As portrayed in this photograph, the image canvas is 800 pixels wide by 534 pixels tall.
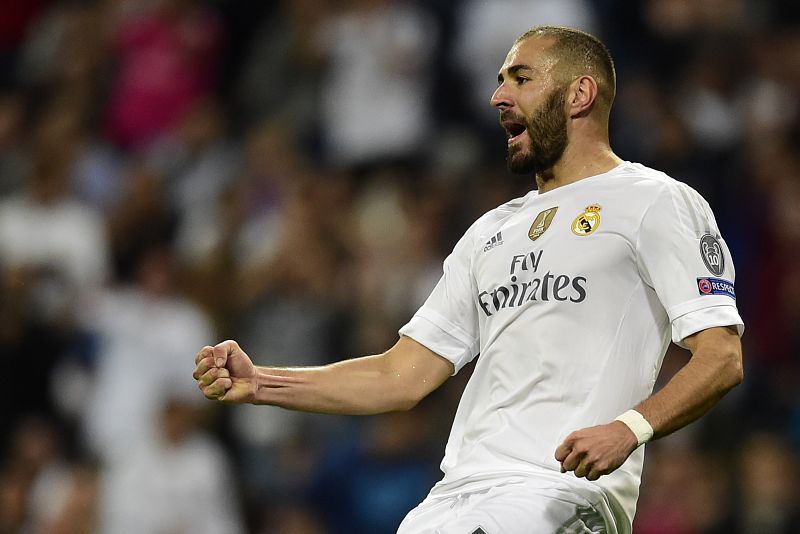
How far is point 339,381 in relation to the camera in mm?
4734

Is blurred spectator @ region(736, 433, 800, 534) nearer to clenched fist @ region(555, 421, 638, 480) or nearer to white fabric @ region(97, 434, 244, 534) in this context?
white fabric @ region(97, 434, 244, 534)

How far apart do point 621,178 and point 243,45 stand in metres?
8.12

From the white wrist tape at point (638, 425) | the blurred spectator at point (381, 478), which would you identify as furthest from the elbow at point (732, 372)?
the blurred spectator at point (381, 478)

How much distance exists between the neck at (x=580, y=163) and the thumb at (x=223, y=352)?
1.14 m

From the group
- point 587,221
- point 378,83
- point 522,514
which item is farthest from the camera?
point 378,83

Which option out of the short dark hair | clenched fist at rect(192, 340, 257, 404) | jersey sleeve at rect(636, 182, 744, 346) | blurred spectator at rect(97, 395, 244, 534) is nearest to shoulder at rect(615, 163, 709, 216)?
jersey sleeve at rect(636, 182, 744, 346)

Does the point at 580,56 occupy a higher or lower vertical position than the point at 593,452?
higher

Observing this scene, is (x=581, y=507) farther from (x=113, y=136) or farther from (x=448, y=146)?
(x=113, y=136)

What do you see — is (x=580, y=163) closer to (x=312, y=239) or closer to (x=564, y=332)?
(x=564, y=332)

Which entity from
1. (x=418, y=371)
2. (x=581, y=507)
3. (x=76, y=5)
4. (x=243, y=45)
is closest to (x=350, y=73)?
(x=243, y=45)

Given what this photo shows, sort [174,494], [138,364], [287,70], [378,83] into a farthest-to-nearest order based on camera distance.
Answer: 1. [287,70]
2. [378,83]
3. [138,364]
4. [174,494]

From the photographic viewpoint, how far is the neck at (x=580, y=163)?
4.58 metres

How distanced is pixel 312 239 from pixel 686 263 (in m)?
5.84

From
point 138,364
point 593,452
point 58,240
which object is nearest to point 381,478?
point 138,364
